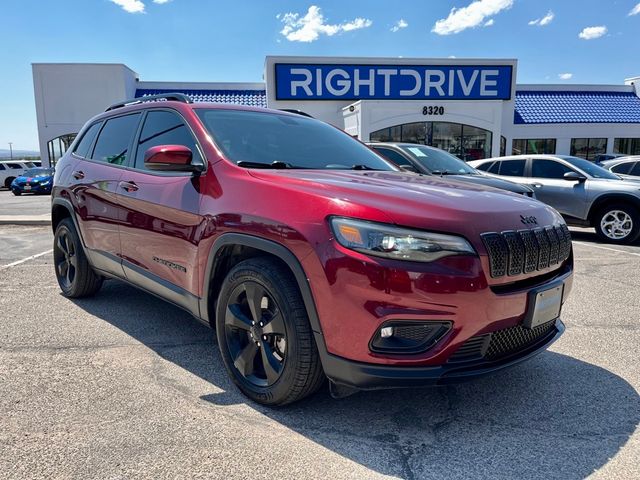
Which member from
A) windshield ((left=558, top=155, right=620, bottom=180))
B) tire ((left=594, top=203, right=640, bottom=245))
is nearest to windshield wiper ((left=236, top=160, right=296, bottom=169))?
tire ((left=594, top=203, right=640, bottom=245))

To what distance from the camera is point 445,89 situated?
73.7 feet

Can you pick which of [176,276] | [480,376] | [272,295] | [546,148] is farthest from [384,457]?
[546,148]

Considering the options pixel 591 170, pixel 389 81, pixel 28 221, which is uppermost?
pixel 389 81

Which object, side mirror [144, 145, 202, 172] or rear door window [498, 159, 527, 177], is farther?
rear door window [498, 159, 527, 177]

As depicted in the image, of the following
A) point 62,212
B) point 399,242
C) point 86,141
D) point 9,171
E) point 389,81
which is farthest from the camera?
point 9,171

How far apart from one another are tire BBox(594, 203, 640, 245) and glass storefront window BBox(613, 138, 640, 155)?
19796 mm

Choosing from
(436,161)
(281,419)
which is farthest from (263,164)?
(436,161)

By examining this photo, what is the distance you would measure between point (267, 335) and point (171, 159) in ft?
3.94

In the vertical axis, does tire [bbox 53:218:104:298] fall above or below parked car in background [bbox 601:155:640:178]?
below

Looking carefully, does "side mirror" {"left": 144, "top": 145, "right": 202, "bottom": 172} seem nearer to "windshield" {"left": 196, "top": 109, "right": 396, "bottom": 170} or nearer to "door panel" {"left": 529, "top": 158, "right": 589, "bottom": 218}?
"windshield" {"left": 196, "top": 109, "right": 396, "bottom": 170}

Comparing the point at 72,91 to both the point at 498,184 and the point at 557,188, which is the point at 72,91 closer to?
the point at 498,184

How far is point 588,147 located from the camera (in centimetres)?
2461

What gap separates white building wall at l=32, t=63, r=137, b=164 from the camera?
23359 mm

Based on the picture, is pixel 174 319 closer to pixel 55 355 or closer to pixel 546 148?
pixel 55 355
